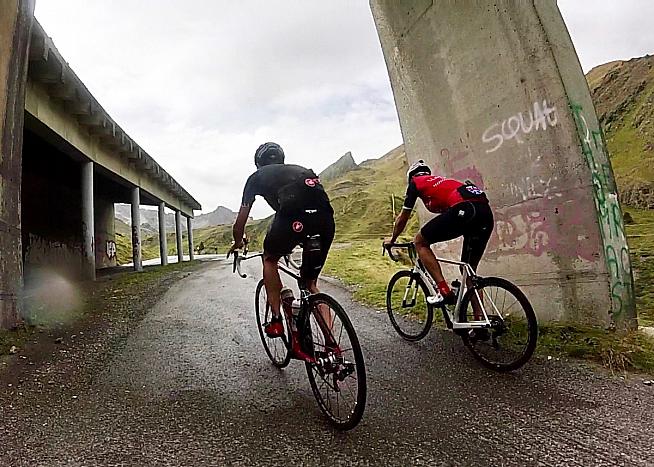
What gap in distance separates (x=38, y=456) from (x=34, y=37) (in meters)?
9.24

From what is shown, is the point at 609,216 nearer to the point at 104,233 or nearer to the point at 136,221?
the point at 136,221

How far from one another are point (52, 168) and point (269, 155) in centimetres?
1749

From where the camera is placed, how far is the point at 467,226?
15.0ft

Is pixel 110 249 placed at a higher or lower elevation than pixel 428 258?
higher

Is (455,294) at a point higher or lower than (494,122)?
lower

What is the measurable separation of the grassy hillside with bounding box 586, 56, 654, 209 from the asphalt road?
33796 millimetres

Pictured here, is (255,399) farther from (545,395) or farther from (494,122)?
(494,122)

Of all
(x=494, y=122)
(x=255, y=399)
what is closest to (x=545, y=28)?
(x=494, y=122)

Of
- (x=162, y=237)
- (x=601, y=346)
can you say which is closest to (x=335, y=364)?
(x=601, y=346)

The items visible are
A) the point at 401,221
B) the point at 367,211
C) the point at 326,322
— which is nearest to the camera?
the point at 326,322

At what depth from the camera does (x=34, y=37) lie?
9617 millimetres

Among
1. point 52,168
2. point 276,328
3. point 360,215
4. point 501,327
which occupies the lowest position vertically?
point 501,327

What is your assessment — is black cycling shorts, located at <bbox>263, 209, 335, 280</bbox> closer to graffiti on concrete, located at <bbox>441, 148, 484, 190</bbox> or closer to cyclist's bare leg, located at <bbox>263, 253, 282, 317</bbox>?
cyclist's bare leg, located at <bbox>263, 253, 282, 317</bbox>

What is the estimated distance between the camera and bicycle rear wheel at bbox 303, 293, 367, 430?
3.06m
